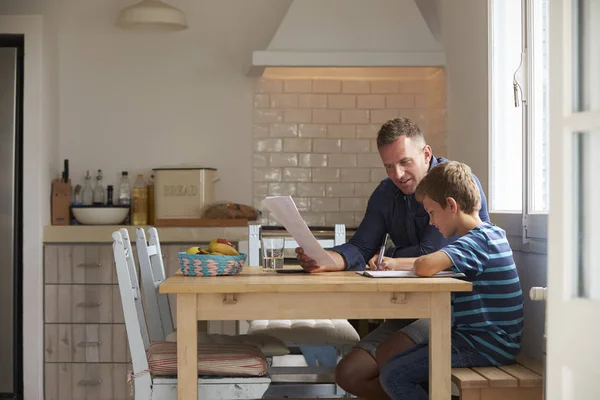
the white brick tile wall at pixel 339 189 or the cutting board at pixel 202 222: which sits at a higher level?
the white brick tile wall at pixel 339 189

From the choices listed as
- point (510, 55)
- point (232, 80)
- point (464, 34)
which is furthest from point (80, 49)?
point (510, 55)

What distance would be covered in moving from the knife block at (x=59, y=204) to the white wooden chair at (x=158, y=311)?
1.62 m

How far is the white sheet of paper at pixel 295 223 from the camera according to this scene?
9.51ft

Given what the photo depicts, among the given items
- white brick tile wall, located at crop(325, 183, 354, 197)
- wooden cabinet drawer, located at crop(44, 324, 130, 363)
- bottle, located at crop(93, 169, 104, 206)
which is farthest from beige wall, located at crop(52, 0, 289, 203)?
wooden cabinet drawer, located at crop(44, 324, 130, 363)

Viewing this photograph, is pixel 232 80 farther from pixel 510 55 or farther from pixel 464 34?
pixel 510 55

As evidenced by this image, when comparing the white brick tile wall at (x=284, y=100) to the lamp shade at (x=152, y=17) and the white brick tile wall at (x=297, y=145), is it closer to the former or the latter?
the white brick tile wall at (x=297, y=145)

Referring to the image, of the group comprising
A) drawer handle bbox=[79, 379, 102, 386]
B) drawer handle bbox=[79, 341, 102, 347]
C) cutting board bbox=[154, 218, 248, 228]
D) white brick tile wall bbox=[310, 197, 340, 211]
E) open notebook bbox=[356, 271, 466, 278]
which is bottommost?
drawer handle bbox=[79, 379, 102, 386]

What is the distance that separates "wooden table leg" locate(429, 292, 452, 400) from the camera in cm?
276

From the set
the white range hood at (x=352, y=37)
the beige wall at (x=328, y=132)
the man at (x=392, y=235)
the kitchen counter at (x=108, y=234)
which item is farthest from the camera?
the beige wall at (x=328, y=132)

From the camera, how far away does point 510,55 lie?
3.82 metres

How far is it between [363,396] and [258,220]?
218 cm

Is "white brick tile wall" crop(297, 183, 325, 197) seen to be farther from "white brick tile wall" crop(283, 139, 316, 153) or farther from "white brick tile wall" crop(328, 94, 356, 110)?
"white brick tile wall" crop(328, 94, 356, 110)

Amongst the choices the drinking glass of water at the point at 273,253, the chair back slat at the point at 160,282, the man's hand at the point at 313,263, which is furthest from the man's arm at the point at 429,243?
the chair back slat at the point at 160,282

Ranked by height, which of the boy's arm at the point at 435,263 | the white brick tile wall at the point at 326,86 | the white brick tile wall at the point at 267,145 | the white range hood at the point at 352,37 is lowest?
the boy's arm at the point at 435,263
